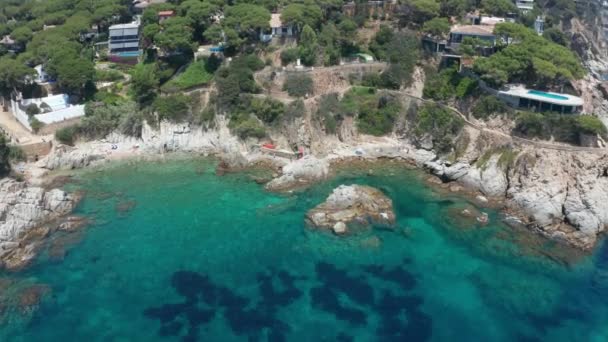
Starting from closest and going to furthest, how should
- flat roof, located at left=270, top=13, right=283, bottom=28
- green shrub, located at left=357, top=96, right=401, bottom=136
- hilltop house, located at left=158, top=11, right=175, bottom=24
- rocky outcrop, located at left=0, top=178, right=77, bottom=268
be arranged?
rocky outcrop, located at left=0, top=178, right=77, bottom=268
green shrub, located at left=357, top=96, right=401, bottom=136
flat roof, located at left=270, top=13, right=283, bottom=28
hilltop house, located at left=158, top=11, right=175, bottom=24

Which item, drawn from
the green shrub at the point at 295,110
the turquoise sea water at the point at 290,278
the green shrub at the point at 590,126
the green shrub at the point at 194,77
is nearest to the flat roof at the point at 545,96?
the green shrub at the point at 590,126

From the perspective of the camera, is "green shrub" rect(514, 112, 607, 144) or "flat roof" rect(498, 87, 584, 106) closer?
"green shrub" rect(514, 112, 607, 144)

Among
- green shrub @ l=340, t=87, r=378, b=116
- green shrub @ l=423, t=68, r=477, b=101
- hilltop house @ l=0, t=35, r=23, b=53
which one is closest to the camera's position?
green shrub @ l=423, t=68, r=477, b=101

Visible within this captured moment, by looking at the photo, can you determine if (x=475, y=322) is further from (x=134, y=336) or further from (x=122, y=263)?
(x=122, y=263)

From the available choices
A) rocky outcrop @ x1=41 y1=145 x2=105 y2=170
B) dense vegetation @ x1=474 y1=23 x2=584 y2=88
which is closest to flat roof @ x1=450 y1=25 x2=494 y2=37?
dense vegetation @ x1=474 y1=23 x2=584 y2=88

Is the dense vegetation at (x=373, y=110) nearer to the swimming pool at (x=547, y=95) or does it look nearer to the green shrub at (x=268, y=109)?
the green shrub at (x=268, y=109)

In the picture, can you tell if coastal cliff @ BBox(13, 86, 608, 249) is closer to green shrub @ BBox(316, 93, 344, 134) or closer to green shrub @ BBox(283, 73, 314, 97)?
green shrub @ BBox(316, 93, 344, 134)
